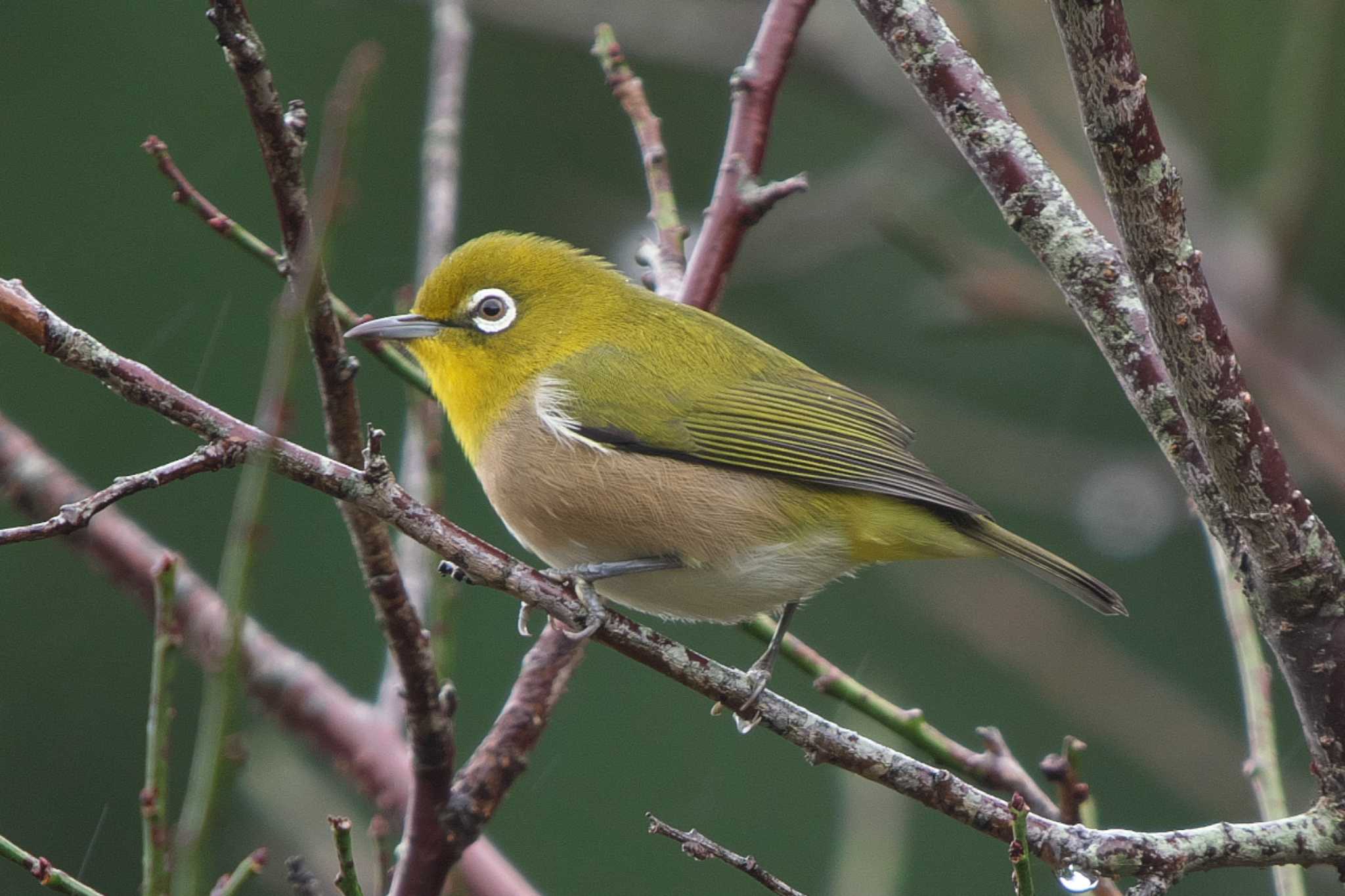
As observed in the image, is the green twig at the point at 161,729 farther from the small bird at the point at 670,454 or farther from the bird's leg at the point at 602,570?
the small bird at the point at 670,454

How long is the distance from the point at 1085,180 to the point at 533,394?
3.61m

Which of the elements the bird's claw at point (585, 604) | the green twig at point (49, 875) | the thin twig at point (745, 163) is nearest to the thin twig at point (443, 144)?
the thin twig at point (745, 163)

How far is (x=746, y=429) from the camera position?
165 inches

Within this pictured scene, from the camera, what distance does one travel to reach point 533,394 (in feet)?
14.0

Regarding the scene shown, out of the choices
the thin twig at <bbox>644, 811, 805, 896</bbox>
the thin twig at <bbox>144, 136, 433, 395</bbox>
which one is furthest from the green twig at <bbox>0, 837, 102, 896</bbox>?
the thin twig at <bbox>144, 136, 433, 395</bbox>

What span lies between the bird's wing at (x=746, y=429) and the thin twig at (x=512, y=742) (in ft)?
2.18

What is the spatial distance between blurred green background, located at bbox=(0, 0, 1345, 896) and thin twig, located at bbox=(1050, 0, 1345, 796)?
13.3 ft

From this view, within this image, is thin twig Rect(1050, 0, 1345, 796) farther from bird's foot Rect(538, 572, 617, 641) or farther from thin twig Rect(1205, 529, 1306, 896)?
bird's foot Rect(538, 572, 617, 641)

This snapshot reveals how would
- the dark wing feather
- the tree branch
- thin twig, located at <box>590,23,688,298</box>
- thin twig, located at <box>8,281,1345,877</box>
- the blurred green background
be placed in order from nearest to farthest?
thin twig, located at <box>8,281,1345,877</box> < the tree branch < the dark wing feather < thin twig, located at <box>590,23,688,298</box> < the blurred green background

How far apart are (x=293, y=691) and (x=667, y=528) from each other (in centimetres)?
111

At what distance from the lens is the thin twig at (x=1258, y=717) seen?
2873 millimetres

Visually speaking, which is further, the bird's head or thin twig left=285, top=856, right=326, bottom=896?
the bird's head

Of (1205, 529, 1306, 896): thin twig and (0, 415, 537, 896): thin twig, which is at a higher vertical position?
(1205, 529, 1306, 896): thin twig

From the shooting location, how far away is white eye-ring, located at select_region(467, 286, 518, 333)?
180 inches
